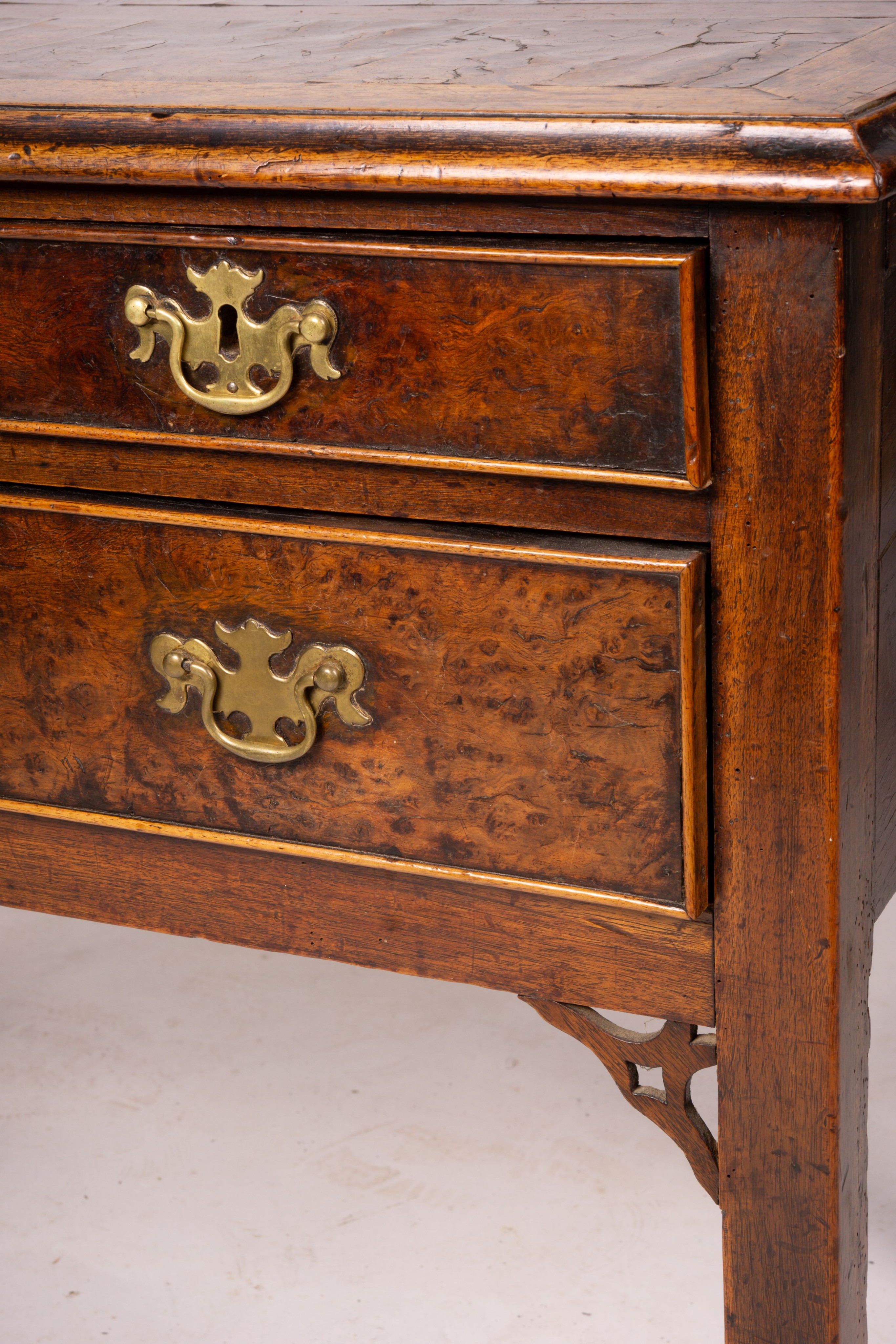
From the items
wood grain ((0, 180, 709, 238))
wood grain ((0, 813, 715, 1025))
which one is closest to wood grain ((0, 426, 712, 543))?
wood grain ((0, 180, 709, 238))

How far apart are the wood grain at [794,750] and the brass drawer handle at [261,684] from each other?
8.9 inches

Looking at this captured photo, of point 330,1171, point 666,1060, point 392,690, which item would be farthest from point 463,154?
point 330,1171

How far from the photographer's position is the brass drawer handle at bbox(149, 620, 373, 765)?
964mm

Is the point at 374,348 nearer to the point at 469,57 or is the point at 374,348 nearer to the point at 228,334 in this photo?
the point at 228,334

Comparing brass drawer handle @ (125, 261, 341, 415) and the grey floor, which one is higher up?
brass drawer handle @ (125, 261, 341, 415)

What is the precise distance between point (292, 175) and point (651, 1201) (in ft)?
3.54

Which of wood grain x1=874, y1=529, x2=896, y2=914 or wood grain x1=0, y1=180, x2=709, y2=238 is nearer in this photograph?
wood grain x1=0, y1=180, x2=709, y2=238

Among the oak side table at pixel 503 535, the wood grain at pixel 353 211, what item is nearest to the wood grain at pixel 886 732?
the oak side table at pixel 503 535

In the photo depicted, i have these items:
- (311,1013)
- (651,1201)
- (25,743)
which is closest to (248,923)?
(25,743)

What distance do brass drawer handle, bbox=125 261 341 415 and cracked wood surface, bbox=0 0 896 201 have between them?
63 mm

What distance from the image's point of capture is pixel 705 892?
0.92m

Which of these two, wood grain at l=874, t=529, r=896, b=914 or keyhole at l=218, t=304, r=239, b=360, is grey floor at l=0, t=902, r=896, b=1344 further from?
keyhole at l=218, t=304, r=239, b=360

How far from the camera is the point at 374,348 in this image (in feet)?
2.89

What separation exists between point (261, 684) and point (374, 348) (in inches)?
8.8
